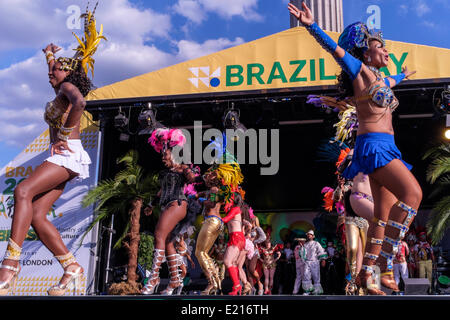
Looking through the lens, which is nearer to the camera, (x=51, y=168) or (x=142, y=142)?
(x=51, y=168)

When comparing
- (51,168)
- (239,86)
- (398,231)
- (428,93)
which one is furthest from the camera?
(239,86)

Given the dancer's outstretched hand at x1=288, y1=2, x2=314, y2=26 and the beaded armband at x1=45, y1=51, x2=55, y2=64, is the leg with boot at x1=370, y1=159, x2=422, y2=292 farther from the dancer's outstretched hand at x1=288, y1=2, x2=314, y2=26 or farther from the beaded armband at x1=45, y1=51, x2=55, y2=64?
the beaded armband at x1=45, y1=51, x2=55, y2=64

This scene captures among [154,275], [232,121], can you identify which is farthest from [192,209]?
[232,121]

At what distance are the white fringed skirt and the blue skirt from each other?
7.04 feet

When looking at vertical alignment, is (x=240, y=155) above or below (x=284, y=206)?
above

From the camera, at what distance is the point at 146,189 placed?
988 cm

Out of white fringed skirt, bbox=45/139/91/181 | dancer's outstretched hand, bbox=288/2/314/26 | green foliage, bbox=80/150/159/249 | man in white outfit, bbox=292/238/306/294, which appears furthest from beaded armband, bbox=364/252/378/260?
green foliage, bbox=80/150/159/249

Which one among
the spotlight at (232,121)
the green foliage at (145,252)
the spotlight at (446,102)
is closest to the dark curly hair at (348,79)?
the spotlight at (232,121)

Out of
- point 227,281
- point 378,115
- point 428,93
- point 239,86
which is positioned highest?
point 239,86

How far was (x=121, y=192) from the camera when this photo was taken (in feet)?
31.8

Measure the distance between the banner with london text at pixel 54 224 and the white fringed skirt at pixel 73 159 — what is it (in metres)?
6.08
